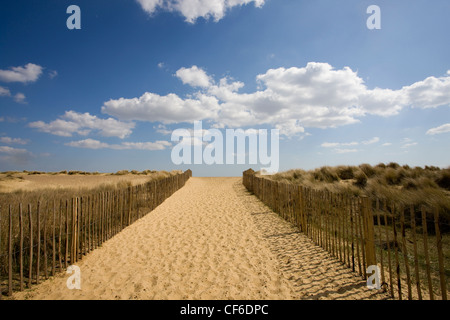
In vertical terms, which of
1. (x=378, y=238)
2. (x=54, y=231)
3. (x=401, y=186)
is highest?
(x=401, y=186)

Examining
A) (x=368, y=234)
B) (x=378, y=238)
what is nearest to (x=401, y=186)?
(x=378, y=238)

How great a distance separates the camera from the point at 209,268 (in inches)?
194

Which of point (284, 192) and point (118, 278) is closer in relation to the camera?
point (118, 278)

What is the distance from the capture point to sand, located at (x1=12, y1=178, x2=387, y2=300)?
3977 mm

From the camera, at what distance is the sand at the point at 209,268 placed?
3977 mm

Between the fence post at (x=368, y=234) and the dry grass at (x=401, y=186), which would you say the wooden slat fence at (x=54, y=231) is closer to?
the fence post at (x=368, y=234)

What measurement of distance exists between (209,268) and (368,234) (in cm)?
322

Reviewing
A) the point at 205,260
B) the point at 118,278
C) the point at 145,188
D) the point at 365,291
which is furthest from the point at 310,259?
the point at 145,188

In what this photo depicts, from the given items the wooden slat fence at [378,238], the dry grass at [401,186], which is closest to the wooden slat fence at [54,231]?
the wooden slat fence at [378,238]

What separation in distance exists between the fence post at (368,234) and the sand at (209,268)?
46 cm

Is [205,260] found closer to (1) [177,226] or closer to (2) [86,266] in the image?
(2) [86,266]

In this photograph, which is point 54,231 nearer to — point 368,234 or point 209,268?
Result: point 209,268
